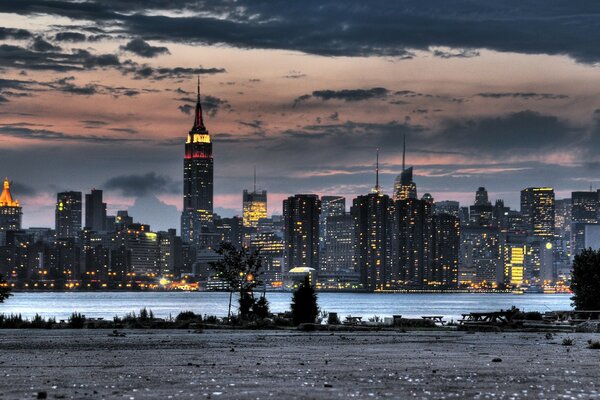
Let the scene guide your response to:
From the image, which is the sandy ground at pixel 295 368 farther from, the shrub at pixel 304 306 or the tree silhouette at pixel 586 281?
the tree silhouette at pixel 586 281

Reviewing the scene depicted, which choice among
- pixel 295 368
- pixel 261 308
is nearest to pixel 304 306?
pixel 261 308

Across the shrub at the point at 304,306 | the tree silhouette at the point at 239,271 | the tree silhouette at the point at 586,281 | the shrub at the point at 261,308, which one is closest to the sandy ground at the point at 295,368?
the shrub at the point at 304,306

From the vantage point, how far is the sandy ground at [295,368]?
20703 millimetres

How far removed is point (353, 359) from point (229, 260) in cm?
4836

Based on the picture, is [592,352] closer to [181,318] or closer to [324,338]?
[324,338]

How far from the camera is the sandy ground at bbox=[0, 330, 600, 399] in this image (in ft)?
67.9

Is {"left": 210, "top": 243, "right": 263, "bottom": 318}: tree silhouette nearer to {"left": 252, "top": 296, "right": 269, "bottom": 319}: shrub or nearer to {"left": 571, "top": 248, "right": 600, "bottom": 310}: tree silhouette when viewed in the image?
{"left": 252, "top": 296, "right": 269, "bottom": 319}: shrub

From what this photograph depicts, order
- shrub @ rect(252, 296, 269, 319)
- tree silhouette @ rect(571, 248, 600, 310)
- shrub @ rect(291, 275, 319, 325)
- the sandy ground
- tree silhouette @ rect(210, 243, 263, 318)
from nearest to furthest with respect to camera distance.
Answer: the sandy ground < shrub @ rect(291, 275, 319, 325) < shrub @ rect(252, 296, 269, 319) < tree silhouette @ rect(210, 243, 263, 318) < tree silhouette @ rect(571, 248, 600, 310)

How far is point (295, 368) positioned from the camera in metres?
26.6

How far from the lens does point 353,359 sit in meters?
30.3

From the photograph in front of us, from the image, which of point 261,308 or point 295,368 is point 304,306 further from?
point 295,368

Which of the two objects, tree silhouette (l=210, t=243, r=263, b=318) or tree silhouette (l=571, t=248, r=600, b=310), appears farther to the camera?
tree silhouette (l=571, t=248, r=600, b=310)

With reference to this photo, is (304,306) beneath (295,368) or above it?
above

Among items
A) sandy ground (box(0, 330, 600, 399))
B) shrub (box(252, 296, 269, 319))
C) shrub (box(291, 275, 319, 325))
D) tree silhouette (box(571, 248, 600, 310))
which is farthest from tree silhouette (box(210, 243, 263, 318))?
sandy ground (box(0, 330, 600, 399))
